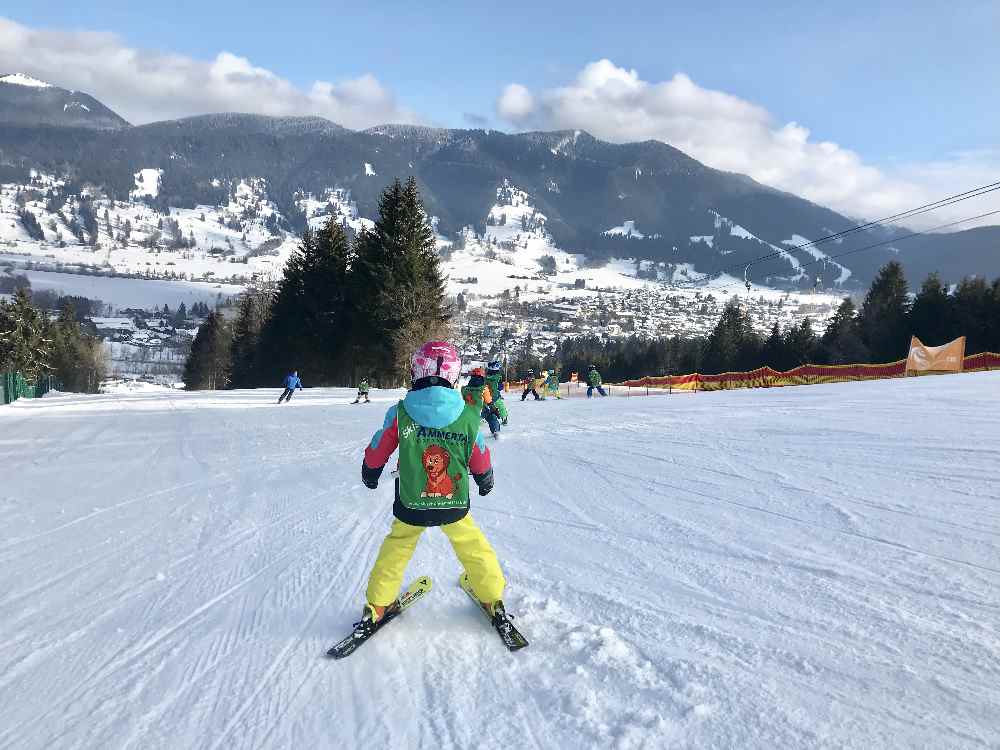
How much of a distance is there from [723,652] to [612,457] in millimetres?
6296

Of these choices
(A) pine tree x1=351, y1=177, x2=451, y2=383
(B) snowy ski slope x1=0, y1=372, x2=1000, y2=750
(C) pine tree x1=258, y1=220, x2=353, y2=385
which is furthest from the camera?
(C) pine tree x1=258, y1=220, x2=353, y2=385

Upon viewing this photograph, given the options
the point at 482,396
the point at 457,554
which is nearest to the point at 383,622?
the point at 457,554

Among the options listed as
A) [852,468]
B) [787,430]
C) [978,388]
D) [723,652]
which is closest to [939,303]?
[978,388]

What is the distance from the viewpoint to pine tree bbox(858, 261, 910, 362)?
48562 mm

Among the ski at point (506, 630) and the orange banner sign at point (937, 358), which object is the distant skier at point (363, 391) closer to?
the ski at point (506, 630)

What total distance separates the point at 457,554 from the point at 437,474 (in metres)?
0.52

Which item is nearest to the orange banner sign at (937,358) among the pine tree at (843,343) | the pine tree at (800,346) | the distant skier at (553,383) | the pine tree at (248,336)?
the distant skier at (553,383)

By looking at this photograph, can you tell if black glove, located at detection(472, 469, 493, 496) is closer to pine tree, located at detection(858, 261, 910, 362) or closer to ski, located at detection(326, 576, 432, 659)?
ski, located at detection(326, 576, 432, 659)

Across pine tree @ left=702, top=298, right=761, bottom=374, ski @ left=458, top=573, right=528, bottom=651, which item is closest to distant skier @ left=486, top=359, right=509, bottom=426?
ski @ left=458, top=573, right=528, bottom=651

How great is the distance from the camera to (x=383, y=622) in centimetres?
374

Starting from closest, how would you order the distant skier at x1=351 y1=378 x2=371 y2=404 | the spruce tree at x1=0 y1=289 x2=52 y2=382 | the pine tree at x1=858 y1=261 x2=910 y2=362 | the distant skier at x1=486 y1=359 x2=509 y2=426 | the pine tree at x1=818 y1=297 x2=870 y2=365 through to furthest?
the distant skier at x1=486 y1=359 x2=509 y2=426, the distant skier at x1=351 y1=378 x2=371 y2=404, the pine tree at x1=858 y1=261 x2=910 y2=362, the spruce tree at x1=0 y1=289 x2=52 y2=382, the pine tree at x1=818 y1=297 x2=870 y2=365

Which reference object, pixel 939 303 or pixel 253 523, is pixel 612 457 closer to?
pixel 253 523

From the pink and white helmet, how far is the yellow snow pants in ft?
2.85

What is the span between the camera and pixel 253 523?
646 centimetres
